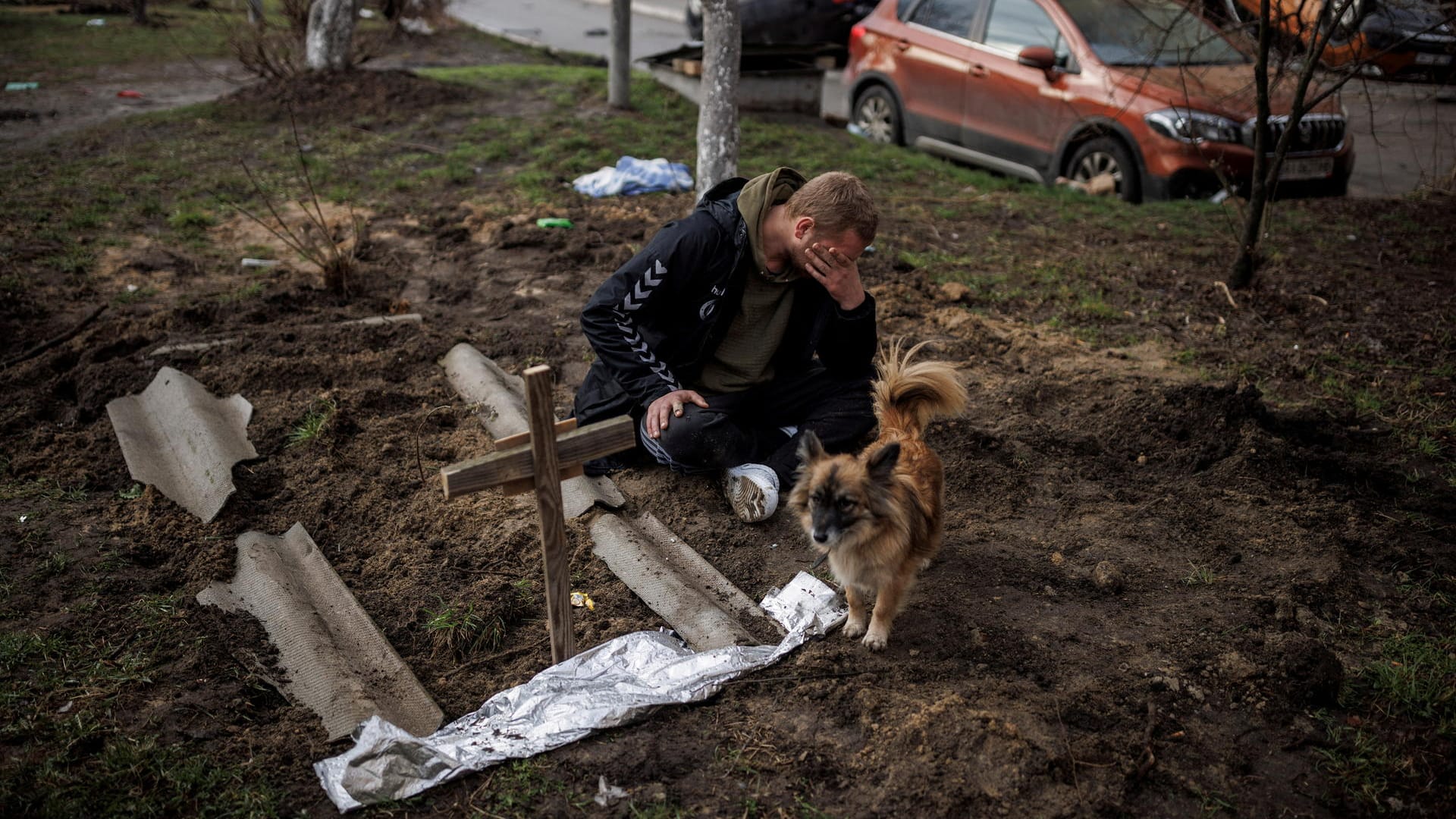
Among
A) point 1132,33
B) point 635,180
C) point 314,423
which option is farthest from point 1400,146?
point 314,423

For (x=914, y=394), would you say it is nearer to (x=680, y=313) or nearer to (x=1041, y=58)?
(x=680, y=313)

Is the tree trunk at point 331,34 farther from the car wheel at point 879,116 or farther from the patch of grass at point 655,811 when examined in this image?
the patch of grass at point 655,811

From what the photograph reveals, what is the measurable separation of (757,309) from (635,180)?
480 cm

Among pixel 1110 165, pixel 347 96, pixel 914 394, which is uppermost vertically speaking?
pixel 347 96

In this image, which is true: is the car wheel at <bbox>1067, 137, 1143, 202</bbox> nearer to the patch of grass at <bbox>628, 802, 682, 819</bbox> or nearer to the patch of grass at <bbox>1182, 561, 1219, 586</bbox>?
the patch of grass at <bbox>1182, 561, 1219, 586</bbox>

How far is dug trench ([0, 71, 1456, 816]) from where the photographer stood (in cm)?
285

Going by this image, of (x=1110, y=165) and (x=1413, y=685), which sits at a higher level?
(x=1110, y=165)

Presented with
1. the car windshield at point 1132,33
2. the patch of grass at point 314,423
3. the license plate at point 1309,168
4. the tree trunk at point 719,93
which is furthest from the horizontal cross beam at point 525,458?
the license plate at point 1309,168

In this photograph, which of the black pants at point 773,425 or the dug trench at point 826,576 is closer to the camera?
the dug trench at point 826,576

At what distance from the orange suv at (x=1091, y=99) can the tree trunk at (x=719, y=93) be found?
3417mm

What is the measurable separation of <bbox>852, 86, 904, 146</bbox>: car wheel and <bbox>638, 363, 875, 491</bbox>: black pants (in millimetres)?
7178

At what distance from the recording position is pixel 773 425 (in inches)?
179

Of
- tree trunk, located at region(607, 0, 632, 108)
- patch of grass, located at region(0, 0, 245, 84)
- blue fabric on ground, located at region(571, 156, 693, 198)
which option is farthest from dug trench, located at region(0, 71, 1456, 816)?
patch of grass, located at region(0, 0, 245, 84)

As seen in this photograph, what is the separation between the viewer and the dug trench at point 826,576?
2.85m
